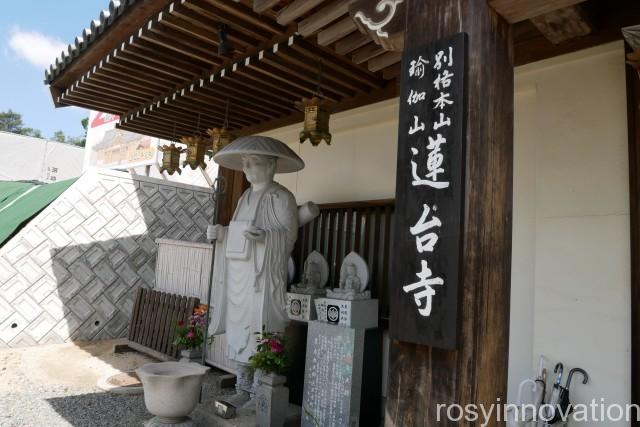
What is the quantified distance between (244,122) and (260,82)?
5.64 feet

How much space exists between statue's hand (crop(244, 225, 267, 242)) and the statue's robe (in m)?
0.09

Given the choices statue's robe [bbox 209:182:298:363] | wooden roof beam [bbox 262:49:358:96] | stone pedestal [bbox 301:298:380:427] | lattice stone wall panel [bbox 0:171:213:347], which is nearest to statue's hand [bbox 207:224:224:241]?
statue's robe [bbox 209:182:298:363]

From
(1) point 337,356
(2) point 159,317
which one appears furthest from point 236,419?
(2) point 159,317

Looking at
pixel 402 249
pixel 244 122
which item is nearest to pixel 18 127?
pixel 244 122

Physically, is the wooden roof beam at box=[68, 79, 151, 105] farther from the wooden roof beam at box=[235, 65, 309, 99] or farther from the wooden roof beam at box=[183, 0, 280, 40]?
the wooden roof beam at box=[183, 0, 280, 40]

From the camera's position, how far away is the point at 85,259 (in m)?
7.99

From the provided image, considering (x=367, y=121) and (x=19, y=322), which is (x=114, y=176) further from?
(x=367, y=121)

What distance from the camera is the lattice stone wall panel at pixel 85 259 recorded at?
23.9ft

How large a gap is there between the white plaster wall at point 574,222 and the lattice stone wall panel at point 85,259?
287 inches

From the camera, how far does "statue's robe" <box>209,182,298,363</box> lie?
4.33 m

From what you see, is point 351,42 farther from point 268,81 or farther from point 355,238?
point 355,238

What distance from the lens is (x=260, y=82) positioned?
4848 mm

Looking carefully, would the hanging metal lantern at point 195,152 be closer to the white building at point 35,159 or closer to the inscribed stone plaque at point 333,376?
the inscribed stone plaque at point 333,376

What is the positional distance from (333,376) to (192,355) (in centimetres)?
197
